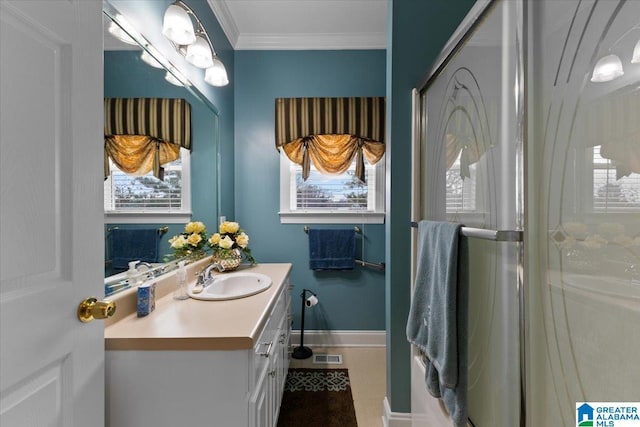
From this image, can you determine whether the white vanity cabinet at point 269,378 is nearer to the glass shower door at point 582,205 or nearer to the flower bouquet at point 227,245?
the flower bouquet at point 227,245

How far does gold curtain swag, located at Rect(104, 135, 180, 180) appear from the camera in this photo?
44.8 inches

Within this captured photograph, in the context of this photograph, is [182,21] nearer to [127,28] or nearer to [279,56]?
[127,28]

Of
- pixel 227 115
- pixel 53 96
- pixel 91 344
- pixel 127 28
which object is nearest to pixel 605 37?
pixel 53 96

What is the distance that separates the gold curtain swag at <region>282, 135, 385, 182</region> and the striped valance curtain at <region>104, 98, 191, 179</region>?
1.02 metres

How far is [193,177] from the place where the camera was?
1786 mm

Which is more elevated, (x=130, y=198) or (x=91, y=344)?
(x=130, y=198)

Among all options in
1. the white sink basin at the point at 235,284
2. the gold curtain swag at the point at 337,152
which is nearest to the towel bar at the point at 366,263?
the gold curtain swag at the point at 337,152

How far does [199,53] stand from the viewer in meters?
1.60

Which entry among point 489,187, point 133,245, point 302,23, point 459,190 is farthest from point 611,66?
point 302,23

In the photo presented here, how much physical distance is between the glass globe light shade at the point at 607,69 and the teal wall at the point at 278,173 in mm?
2017

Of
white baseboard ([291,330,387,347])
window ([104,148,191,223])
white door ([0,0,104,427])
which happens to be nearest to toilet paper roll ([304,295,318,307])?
white baseboard ([291,330,387,347])

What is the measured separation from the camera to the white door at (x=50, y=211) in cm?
56

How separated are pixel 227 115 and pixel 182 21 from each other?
1.01 m

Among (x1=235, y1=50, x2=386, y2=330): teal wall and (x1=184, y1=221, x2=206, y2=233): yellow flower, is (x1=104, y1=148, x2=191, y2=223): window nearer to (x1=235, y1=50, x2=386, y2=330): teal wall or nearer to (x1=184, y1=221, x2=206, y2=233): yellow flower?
(x1=184, y1=221, x2=206, y2=233): yellow flower
